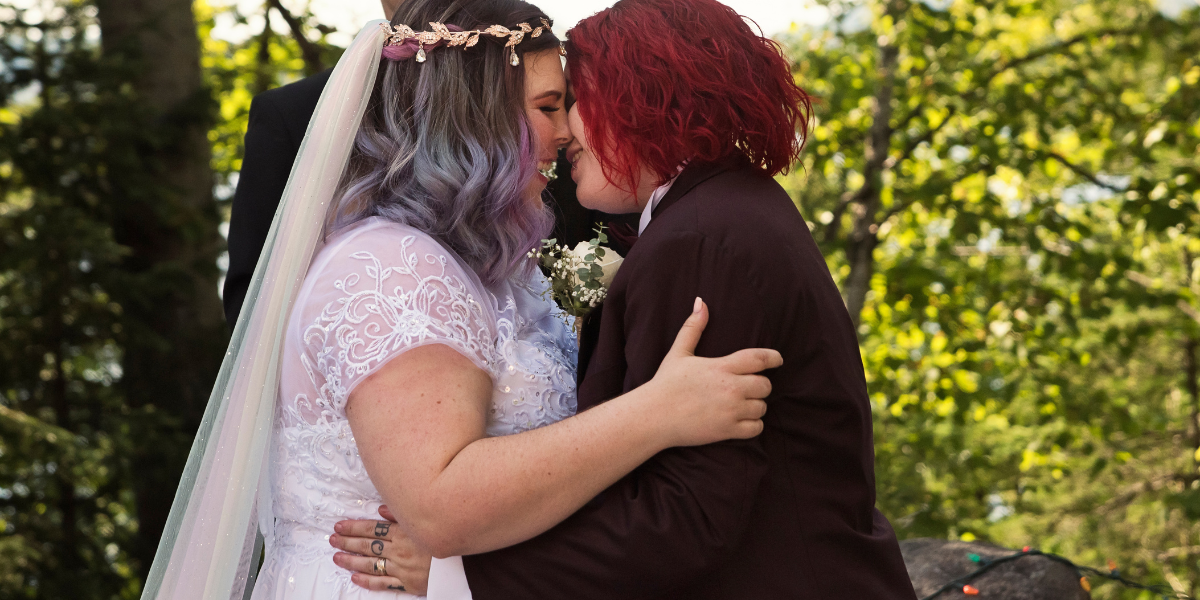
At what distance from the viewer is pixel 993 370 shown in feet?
22.6

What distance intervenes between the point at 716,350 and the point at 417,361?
549 millimetres

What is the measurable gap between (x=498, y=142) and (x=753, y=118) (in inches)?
24.1

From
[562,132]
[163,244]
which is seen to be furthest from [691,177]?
[163,244]

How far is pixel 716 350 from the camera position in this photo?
1.72m

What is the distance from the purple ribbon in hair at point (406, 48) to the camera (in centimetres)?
215

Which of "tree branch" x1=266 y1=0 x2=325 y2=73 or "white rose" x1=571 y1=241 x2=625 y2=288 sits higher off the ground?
"white rose" x1=571 y1=241 x2=625 y2=288

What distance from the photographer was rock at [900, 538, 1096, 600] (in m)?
2.86

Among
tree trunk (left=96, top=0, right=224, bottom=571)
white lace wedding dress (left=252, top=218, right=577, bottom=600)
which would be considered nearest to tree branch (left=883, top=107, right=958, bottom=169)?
tree trunk (left=96, top=0, right=224, bottom=571)

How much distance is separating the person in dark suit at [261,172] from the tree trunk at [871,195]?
14.1 ft
